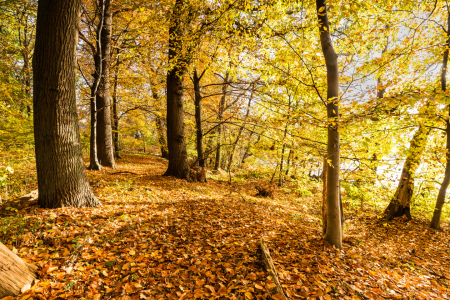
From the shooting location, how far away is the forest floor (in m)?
2.73

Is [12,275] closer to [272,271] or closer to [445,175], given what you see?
[272,271]

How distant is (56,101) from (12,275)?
3.01 m

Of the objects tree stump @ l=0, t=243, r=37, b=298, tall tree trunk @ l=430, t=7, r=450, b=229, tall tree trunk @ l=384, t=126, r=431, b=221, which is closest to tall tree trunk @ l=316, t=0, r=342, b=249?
tree stump @ l=0, t=243, r=37, b=298

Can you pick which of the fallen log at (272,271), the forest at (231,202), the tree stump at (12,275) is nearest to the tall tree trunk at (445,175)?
the forest at (231,202)

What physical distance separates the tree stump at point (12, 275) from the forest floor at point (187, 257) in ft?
0.44

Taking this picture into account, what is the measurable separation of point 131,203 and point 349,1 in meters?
6.57

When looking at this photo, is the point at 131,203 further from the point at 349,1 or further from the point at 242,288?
the point at 349,1

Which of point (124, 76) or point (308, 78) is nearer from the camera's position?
point (308, 78)

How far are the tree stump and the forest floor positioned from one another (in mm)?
135

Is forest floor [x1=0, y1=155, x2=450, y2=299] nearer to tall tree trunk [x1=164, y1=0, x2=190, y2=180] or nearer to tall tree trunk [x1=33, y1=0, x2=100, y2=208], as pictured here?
tall tree trunk [x1=33, y1=0, x2=100, y2=208]

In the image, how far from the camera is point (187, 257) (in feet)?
11.3

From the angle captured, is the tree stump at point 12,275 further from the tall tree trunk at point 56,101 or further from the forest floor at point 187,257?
the tall tree trunk at point 56,101

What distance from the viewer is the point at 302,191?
12461mm

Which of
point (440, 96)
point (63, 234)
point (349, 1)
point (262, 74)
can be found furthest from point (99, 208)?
point (349, 1)
